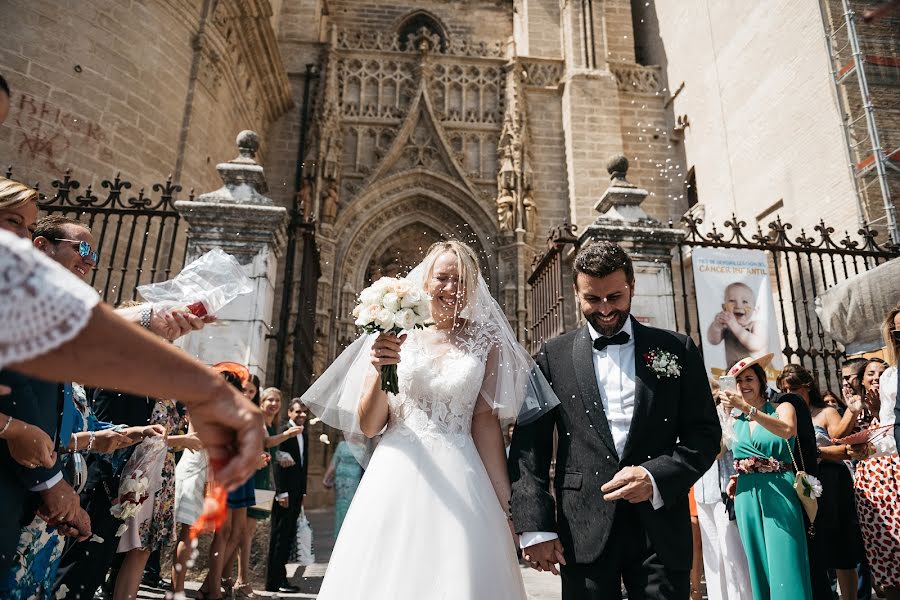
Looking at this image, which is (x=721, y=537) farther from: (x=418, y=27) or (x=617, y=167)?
(x=418, y=27)

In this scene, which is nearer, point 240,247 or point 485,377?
point 485,377

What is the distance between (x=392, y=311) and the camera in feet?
7.51

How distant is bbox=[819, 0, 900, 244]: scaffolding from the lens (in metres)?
8.59

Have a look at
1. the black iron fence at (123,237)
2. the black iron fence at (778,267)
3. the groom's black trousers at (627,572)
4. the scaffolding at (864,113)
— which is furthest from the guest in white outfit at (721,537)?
the scaffolding at (864,113)

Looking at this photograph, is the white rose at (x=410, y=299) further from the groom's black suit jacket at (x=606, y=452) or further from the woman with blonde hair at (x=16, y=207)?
the woman with blonde hair at (x=16, y=207)

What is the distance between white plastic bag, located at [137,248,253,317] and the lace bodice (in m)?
0.83

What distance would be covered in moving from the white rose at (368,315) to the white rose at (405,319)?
0.09 meters

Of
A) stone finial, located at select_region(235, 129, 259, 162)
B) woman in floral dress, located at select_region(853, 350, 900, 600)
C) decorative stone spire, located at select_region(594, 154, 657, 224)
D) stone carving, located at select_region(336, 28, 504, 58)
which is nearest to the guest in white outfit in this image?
woman in floral dress, located at select_region(853, 350, 900, 600)

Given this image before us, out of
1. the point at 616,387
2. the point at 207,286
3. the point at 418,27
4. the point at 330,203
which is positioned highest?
the point at 418,27

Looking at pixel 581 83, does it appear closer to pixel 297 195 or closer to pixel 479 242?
pixel 479 242

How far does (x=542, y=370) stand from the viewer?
2516 millimetres

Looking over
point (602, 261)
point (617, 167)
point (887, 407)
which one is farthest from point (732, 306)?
point (602, 261)

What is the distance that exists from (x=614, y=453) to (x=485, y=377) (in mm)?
660

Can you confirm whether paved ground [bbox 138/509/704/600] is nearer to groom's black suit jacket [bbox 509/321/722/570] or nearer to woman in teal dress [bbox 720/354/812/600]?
woman in teal dress [bbox 720/354/812/600]
